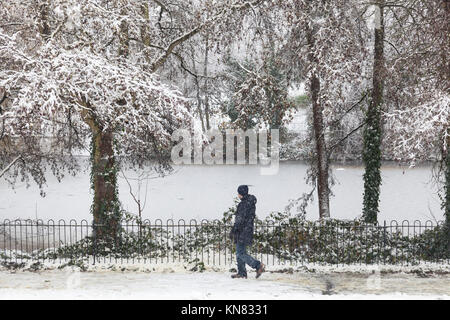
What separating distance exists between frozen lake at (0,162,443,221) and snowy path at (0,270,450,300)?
431 cm

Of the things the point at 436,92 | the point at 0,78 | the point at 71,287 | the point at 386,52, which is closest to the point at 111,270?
the point at 71,287

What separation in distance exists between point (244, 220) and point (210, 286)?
139 cm

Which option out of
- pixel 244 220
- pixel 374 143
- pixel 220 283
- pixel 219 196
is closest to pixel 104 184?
pixel 220 283

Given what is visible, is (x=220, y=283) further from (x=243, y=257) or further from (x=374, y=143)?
(x=374, y=143)

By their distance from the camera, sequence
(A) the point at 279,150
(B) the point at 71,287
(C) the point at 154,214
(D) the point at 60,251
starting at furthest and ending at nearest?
(A) the point at 279,150
(C) the point at 154,214
(D) the point at 60,251
(B) the point at 71,287

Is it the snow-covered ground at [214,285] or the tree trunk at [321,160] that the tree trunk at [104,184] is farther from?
the tree trunk at [321,160]

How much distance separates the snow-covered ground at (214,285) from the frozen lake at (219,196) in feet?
13.7

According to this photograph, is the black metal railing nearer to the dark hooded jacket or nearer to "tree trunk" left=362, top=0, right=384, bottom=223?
"tree trunk" left=362, top=0, right=384, bottom=223

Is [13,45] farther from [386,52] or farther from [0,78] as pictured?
[386,52]

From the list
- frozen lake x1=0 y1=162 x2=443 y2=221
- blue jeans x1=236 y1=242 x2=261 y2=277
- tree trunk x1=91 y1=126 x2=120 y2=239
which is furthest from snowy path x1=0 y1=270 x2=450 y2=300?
frozen lake x1=0 y1=162 x2=443 y2=221

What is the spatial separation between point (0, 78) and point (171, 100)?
3640 mm

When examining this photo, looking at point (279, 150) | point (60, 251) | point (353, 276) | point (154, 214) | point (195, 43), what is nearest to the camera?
point (353, 276)
